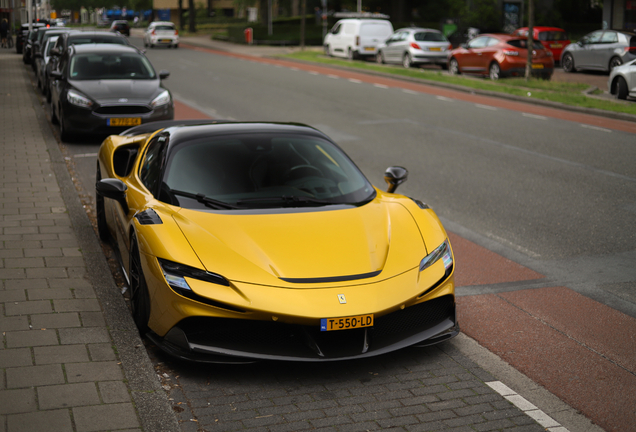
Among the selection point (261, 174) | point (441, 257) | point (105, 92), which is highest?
point (105, 92)

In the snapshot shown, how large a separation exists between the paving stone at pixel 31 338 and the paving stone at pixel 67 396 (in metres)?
0.66

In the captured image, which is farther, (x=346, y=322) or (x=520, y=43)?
(x=520, y=43)

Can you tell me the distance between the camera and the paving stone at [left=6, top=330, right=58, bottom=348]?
457cm

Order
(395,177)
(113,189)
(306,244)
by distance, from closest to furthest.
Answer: (306,244)
(113,189)
(395,177)

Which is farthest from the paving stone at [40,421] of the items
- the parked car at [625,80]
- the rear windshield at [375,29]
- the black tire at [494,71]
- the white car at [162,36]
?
the white car at [162,36]

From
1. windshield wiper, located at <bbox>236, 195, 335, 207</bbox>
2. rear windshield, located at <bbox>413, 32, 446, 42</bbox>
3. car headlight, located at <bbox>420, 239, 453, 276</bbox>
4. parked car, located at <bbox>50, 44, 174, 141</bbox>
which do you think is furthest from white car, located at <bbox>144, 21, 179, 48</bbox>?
car headlight, located at <bbox>420, 239, 453, 276</bbox>

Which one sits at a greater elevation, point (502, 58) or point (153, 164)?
point (502, 58)

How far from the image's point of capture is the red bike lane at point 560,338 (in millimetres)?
4246

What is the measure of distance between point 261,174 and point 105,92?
8549 millimetres

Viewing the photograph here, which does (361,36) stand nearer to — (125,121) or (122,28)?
(125,121)

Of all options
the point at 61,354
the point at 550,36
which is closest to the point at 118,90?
the point at 61,354

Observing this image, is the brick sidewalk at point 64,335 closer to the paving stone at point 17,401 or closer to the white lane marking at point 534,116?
the paving stone at point 17,401

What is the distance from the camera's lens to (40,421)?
11.9 feet

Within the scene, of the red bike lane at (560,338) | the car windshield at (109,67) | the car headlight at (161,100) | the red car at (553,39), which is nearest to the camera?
the red bike lane at (560,338)
